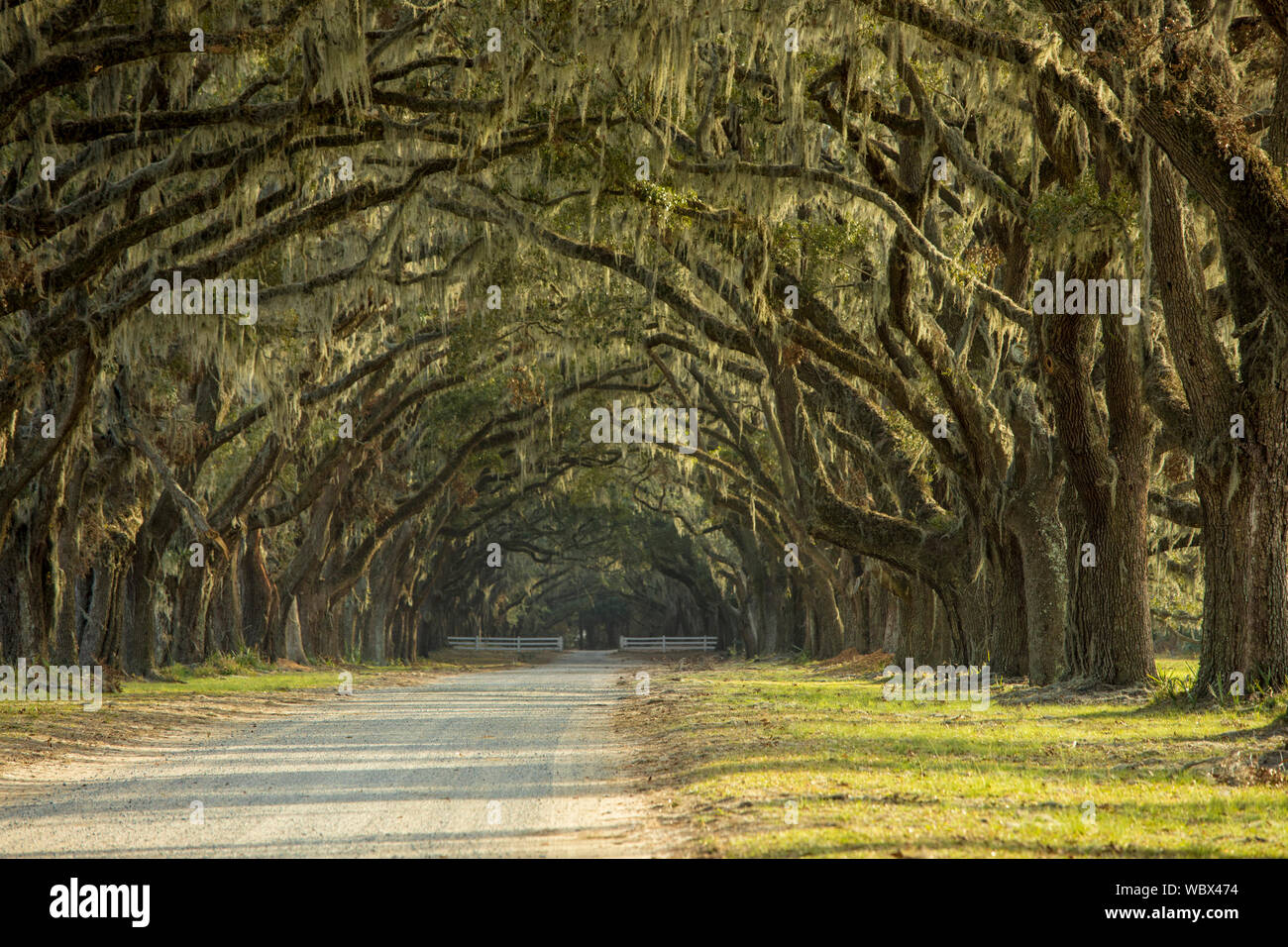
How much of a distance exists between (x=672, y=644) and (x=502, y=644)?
34.1 ft

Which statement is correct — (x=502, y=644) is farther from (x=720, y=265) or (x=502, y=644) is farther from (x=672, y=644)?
(x=720, y=265)

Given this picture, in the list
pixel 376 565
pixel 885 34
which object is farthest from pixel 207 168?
pixel 376 565

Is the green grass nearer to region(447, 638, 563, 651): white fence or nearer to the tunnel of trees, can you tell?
the tunnel of trees

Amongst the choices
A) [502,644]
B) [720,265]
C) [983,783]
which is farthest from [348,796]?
[502,644]

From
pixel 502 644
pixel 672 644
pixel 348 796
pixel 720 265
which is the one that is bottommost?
pixel 672 644

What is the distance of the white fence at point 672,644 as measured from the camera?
7375cm

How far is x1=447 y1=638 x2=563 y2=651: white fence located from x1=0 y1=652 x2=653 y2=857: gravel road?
2157 inches

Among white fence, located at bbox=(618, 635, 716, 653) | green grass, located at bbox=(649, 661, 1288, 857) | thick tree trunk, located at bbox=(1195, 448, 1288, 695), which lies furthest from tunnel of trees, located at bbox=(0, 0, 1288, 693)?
white fence, located at bbox=(618, 635, 716, 653)

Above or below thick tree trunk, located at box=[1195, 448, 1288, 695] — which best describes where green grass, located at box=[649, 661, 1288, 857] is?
below

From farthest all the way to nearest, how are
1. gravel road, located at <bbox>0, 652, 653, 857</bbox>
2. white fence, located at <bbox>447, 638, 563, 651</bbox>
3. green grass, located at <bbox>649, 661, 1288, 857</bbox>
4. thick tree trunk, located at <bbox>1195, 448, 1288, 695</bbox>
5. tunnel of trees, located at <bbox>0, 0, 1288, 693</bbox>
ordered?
white fence, located at <bbox>447, 638, 563, 651</bbox>, thick tree trunk, located at <bbox>1195, 448, 1288, 695</bbox>, tunnel of trees, located at <bbox>0, 0, 1288, 693</bbox>, gravel road, located at <bbox>0, 652, 653, 857</bbox>, green grass, located at <bbox>649, 661, 1288, 857</bbox>

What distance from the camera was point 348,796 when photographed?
821 cm

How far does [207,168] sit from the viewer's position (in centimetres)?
1238

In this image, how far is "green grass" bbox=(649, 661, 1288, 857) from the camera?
607cm

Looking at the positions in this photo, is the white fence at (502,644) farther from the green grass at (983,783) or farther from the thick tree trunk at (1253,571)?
the thick tree trunk at (1253,571)
